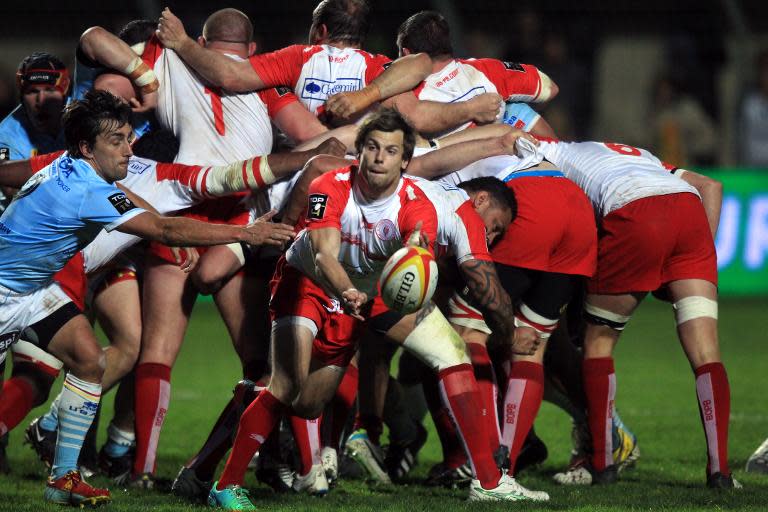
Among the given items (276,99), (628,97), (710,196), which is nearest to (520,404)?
(710,196)

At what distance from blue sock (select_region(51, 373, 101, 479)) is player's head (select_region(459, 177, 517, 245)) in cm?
224

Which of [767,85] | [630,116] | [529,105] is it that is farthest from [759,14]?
[529,105]

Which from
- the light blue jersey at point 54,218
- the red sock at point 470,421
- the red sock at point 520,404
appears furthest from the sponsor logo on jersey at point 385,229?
the red sock at point 520,404

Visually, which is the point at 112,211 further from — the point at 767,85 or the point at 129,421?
the point at 767,85

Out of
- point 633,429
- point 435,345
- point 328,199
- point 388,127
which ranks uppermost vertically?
point 388,127

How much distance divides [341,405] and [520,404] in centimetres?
104

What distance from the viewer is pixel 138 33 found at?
7.92m

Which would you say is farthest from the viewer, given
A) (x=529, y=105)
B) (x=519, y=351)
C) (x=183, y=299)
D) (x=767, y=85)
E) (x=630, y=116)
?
(x=630, y=116)

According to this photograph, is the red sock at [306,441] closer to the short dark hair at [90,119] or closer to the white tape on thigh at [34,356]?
the white tape on thigh at [34,356]

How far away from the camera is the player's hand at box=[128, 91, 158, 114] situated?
7.51 meters

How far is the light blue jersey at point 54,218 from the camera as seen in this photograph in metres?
6.26

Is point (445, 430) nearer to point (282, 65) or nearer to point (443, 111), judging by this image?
point (443, 111)

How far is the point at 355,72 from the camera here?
298 inches

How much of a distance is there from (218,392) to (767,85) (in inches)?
324
